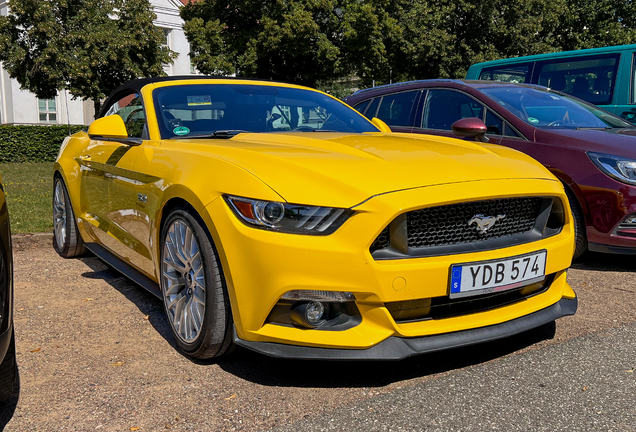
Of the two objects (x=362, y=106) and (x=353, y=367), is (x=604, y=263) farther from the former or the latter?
(x=353, y=367)

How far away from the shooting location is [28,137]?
1909cm

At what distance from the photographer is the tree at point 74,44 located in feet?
64.7

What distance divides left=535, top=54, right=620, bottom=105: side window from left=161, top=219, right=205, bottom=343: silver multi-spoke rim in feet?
19.4

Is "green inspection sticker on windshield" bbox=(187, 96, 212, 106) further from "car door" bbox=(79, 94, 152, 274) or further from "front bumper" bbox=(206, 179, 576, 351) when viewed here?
"front bumper" bbox=(206, 179, 576, 351)

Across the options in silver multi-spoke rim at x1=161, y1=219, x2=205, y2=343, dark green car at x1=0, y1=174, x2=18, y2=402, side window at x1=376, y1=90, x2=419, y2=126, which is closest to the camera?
dark green car at x1=0, y1=174, x2=18, y2=402

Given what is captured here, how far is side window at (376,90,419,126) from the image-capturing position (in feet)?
20.0

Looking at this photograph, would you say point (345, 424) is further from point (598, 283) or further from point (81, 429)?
point (598, 283)

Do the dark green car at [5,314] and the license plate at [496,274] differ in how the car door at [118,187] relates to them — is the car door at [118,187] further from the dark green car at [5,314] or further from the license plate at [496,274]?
the license plate at [496,274]

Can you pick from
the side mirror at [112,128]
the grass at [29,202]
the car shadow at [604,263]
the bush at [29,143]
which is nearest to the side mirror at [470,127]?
the car shadow at [604,263]

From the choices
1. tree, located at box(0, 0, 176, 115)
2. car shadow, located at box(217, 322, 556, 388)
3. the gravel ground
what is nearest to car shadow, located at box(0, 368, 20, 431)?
the gravel ground

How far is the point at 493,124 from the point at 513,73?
3.36 m

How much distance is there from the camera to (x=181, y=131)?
11.8 ft

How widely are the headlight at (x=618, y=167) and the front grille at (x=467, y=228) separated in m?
1.83

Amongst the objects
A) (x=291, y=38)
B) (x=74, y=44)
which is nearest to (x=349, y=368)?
(x=74, y=44)
